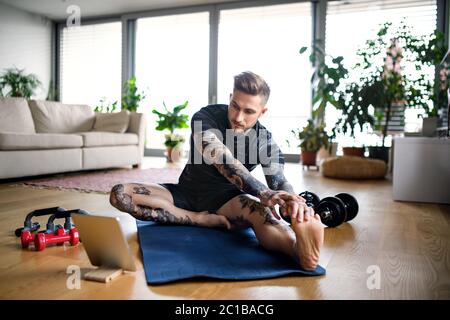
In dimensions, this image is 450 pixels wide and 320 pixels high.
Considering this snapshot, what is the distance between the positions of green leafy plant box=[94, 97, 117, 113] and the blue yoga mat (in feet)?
16.2

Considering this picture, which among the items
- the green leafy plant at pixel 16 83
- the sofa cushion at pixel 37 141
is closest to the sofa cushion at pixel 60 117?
the sofa cushion at pixel 37 141

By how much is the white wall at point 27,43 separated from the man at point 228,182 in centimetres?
619

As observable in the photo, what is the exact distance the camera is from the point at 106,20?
7203mm

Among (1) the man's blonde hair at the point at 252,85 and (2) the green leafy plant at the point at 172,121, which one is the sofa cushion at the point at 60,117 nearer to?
(2) the green leafy plant at the point at 172,121

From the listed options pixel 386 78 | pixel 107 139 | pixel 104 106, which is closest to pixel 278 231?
pixel 107 139

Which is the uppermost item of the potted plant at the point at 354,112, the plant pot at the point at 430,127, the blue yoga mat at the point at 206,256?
the potted plant at the point at 354,112

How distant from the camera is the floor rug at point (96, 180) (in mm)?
3162

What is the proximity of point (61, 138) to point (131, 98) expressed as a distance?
2.73 metres

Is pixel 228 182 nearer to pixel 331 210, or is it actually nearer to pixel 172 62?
pixel 331 210

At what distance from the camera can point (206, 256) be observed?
1.43m

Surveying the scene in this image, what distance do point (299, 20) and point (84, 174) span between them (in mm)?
3917

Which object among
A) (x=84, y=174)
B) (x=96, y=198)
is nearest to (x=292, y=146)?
(x=84, y=174)

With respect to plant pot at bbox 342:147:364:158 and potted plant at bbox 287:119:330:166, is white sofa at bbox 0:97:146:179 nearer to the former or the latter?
potted plant at bbox 287:119:330:166

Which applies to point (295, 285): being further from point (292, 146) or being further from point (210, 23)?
point (210, 23)
